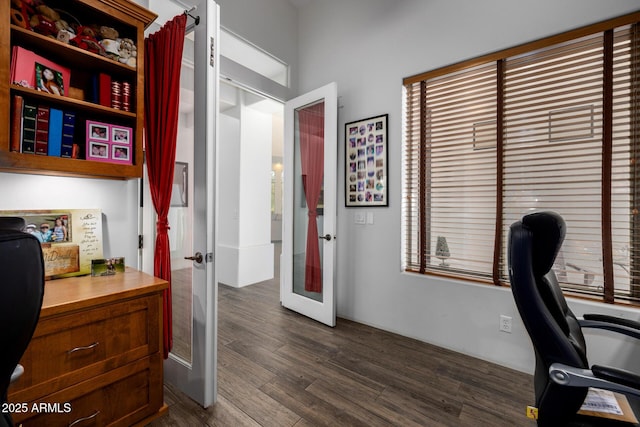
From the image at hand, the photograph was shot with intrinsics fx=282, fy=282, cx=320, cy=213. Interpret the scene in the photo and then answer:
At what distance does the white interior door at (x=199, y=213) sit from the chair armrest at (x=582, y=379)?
5.28ft

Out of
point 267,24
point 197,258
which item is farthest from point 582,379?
point 267,24

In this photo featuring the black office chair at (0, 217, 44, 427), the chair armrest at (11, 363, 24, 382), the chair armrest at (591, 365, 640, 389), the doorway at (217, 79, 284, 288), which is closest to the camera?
the black office chair at (0, 217, 44, 427)

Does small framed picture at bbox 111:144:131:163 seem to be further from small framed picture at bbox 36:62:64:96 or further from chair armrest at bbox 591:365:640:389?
chair armrest at bbox 591:365:640:389

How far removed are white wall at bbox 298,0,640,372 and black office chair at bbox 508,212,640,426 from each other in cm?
114

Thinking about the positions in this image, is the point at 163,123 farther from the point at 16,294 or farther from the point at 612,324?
the point at 612,324

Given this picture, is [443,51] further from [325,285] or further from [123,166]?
[123,166]

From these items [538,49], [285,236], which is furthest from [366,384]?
[538,49]

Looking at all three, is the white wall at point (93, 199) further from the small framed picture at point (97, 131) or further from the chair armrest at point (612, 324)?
the chair armrest at point (612, 324)

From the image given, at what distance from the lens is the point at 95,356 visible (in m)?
1.32

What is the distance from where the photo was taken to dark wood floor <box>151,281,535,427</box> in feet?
5.30

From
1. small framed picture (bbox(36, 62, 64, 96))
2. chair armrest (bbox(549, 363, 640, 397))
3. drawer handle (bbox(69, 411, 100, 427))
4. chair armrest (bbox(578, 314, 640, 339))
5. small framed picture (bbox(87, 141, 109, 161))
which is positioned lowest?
drawer handle (bbox(69, 411, 100, 427))

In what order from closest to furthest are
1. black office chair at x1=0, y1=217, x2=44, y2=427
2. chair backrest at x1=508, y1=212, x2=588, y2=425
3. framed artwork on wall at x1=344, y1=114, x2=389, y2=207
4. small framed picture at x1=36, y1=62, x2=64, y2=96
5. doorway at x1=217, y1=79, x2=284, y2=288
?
black office chair at x1=0, y1=217, x2=44, y2=427, chair backrest at x1=508, y1=212, x2=588, y2=425, small framed picture at x1=36, y1=62, x2=64, y2=96, framed artwork on wall at x1=344, y1=114, x2=389, y2=207, doorway at x1=217, y1=79, x2=284, y2=288

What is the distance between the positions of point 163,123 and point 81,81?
500mm

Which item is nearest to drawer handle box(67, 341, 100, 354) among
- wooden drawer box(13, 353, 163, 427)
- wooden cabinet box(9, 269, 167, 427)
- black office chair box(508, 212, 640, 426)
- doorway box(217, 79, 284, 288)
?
wooden cabinet box(9, 269, 167, 427)
